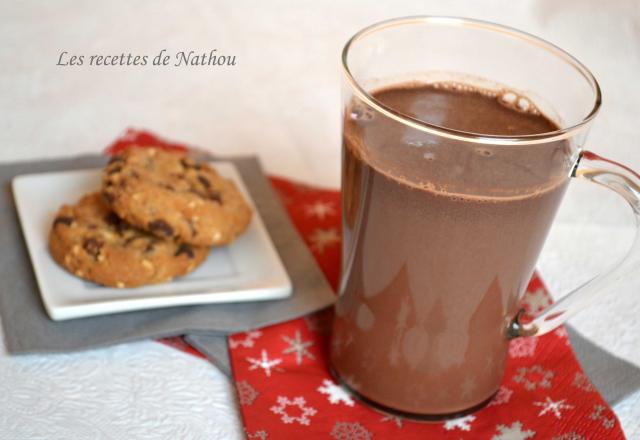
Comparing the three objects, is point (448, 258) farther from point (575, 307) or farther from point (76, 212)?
point (76, 212)

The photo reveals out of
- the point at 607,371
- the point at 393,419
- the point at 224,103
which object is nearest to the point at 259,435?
the point at 393,419

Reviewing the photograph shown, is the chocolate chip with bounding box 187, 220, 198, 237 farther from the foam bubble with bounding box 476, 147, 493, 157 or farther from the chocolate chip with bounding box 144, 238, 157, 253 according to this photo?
the foam bubble with bounding box 476, 147, 493, 157

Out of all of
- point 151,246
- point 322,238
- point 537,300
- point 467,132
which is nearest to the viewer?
point 467,132

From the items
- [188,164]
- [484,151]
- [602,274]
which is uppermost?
[484,151]

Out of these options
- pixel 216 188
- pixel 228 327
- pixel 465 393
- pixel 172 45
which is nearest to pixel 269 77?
pixel 172 45

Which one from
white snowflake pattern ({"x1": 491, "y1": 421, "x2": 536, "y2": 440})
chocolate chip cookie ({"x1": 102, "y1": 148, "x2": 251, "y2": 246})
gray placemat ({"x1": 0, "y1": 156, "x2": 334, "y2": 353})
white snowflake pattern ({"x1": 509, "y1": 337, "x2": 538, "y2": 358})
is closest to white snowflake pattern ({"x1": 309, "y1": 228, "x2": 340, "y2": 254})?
gray placemat ({"x1": 0, "y1": 156, "x2": 334, "y2": 353})

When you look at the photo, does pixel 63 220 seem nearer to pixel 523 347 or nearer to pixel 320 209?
pixel 320 209
